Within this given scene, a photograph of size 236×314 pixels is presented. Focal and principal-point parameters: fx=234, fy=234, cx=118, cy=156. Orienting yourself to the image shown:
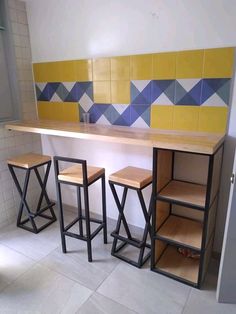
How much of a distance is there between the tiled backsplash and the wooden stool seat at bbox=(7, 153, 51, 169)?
0.47m

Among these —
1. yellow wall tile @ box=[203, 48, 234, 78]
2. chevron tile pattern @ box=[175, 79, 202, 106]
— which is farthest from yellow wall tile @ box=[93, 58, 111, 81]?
yellow wall tile @ box=[203, 48, 234, 78]

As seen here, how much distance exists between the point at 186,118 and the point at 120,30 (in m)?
0.89

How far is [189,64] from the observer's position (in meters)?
1.67

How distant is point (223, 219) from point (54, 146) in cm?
182

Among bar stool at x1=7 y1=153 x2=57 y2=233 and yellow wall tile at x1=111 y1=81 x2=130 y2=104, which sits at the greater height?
yellow wall tile at x1=111 y1=81 x2=130 y2=104

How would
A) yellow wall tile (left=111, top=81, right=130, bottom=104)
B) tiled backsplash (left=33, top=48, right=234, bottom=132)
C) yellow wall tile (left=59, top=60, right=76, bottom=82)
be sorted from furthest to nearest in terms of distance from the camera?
yellow wall tile (left=59, top=60, right=76, bottom=82) → yellow wall tile (left=111, top=81, right=130, bottom=104) → tiled backsplash (left=33, top=48, right=234, bottom=132)

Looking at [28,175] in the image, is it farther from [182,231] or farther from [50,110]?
→ [182,231]

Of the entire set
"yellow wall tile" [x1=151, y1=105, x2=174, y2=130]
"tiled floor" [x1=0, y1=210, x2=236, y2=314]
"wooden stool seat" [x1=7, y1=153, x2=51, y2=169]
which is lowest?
"tiled floor" [x1=0, y1=210, x2=236, y2=314]

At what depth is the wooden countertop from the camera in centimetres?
141

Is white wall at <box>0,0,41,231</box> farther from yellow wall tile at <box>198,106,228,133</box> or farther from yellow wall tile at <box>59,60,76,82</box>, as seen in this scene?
yellow wall tile at <box>198,106,228,133</box>

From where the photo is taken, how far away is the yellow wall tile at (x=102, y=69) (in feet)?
6.62

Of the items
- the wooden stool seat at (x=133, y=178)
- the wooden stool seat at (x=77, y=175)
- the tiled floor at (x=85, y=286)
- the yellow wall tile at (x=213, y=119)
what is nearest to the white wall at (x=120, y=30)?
the yellow wall tile at (x=213, y=119)

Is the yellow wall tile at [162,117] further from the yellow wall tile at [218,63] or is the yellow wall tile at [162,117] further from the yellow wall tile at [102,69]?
the yellow wall tile at [102,69]

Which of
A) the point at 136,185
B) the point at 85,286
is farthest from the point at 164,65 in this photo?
the point at 85,286
